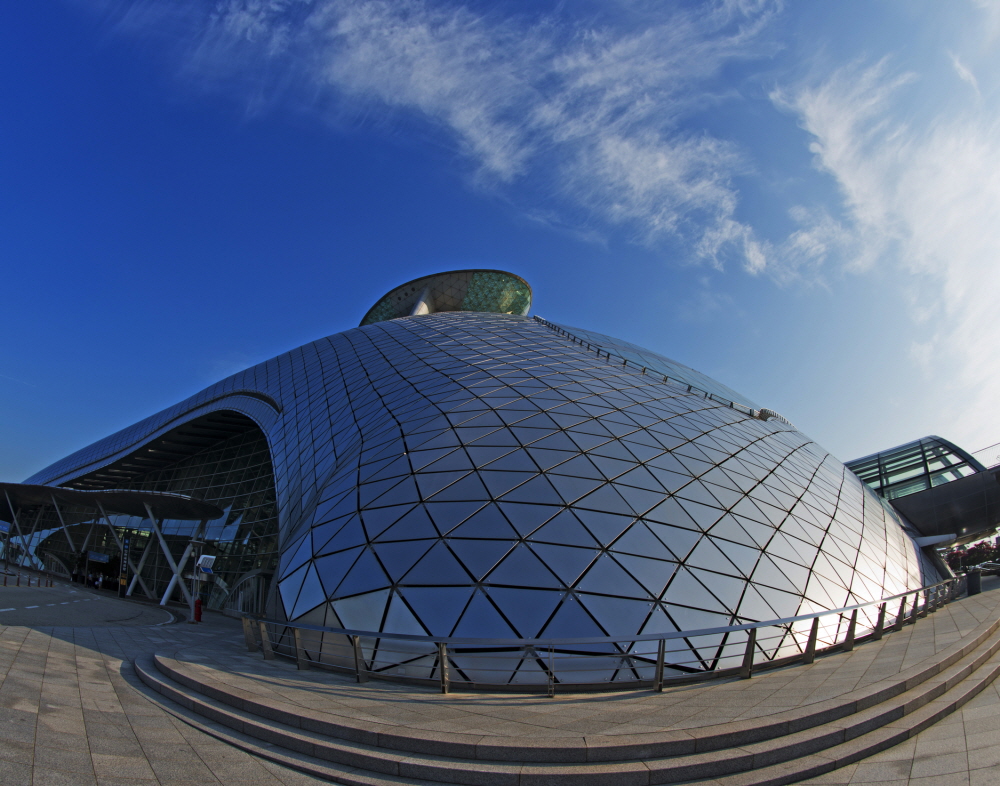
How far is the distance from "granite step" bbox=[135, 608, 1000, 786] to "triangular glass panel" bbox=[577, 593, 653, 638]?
419 centimetres

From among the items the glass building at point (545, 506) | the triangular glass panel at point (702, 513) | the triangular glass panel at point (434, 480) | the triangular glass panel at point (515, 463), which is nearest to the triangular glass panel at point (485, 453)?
the glass building at point (545, 506)

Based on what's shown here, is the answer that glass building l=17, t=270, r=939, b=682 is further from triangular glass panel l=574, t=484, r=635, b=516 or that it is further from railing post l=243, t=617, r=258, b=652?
railing post l=243, t=617, r=258, b=652

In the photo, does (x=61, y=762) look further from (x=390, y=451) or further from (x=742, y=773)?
(x=390, y=451)

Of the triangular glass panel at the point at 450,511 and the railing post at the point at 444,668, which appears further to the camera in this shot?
the triangular glass panel at the point at 450,511

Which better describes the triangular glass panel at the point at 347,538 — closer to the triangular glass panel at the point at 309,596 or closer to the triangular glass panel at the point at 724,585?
the triangular glass panel at the point at 309,596

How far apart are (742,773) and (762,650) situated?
594 centimetres

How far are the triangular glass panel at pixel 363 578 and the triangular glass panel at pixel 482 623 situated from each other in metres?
2.22

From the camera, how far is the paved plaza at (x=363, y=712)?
600 centimetres

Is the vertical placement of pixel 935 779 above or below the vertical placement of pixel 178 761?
above

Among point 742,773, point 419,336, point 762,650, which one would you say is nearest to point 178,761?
point 742,773

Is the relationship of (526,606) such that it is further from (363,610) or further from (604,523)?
(363,610)

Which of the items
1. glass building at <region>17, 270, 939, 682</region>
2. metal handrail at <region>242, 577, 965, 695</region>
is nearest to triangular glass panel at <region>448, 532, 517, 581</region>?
glass building at <region>17, 270, 939, 682</region>

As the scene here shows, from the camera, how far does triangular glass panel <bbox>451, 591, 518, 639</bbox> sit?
429 inches

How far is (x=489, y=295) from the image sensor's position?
53.2m
